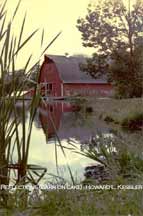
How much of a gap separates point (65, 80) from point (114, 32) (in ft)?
0.89

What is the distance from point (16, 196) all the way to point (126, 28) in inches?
25.6

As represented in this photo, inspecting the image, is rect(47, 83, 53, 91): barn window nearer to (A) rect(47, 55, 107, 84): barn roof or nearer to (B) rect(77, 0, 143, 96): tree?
(A) rect(47, 55, 107, 84): barn roof

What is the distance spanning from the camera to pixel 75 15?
1.14m

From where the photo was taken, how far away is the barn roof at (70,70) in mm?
1093

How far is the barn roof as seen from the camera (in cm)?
109

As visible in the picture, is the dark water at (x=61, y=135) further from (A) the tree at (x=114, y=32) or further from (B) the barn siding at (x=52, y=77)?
(A) the tree at (x=114, y=32)

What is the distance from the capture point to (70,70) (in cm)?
112

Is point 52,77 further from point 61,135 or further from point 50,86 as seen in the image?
point 61,135

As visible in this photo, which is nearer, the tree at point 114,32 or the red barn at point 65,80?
the red barn at point 65,80

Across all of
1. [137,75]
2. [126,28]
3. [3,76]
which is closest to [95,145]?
[137,75]

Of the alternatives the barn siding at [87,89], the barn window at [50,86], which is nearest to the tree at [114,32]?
the barn siding at [87,89]

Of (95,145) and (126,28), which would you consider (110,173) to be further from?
(126,28)

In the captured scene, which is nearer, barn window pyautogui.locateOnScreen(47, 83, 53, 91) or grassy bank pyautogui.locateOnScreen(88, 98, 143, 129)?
barn window pyautogui.locateOnScreen(47, 83, 53, 91)

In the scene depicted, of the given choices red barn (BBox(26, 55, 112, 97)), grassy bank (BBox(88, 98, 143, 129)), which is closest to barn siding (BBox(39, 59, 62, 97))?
red barn (BBox(26, 55, 112, 97))
